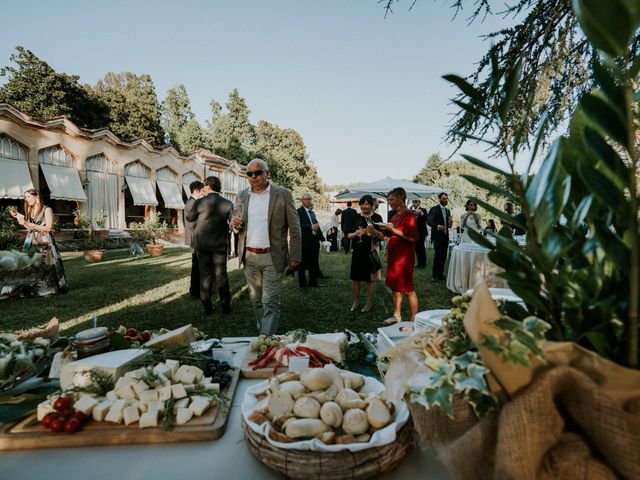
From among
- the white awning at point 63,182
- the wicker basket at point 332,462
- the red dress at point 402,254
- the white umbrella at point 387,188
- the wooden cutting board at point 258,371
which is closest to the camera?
the wicker basket at point 332,462

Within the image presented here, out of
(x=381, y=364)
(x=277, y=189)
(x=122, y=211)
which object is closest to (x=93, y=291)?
(x=277, y=189)

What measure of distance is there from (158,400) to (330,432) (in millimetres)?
706

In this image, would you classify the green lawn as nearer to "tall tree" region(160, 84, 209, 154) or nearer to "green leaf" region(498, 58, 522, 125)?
"green leaf" region(498, 58, 522, 125)

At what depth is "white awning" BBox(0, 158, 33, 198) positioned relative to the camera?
1186cm

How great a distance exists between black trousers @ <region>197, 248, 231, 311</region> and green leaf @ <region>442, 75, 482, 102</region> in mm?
4584

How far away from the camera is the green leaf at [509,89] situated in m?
0.65

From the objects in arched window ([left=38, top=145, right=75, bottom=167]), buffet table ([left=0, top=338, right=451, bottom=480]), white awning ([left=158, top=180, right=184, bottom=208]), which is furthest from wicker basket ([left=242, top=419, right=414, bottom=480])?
white awning ([left=158, top=180, right=184, bottom=208])

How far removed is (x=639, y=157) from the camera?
24.6 inches

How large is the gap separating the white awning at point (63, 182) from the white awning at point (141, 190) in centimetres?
211

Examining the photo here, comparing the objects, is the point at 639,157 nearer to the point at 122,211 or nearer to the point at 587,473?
the point at 587,473

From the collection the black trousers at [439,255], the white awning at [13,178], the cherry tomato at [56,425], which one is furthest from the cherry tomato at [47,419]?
the white awning at [13,178]

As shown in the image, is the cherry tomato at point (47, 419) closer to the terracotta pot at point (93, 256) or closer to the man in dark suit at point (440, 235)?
the man in dark suit at point (440, 235)

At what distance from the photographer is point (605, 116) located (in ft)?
1.95

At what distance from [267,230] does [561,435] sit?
3106 mm
